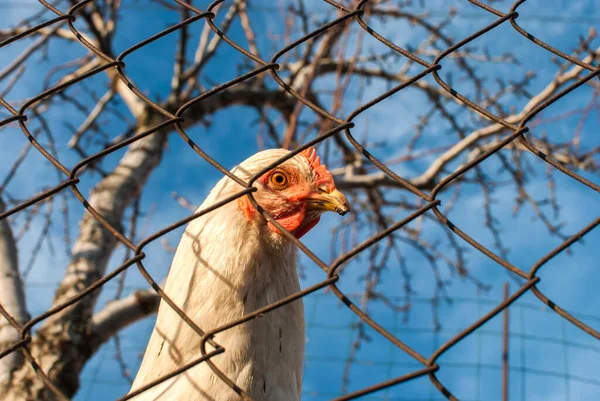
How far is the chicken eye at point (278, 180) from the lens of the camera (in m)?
2.48

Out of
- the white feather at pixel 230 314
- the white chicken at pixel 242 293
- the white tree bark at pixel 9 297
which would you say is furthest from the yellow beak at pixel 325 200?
the white tree bark at pixel 9 297

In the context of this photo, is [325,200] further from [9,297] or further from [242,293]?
[9,297]

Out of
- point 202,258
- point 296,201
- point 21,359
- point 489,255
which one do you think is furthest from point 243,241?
point 21,359

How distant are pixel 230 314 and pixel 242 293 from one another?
84 millimetres

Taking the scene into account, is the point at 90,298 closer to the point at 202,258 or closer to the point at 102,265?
the point at 102,265

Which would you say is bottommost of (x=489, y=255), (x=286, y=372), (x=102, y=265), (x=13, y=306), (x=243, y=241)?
(x=489, y=255)

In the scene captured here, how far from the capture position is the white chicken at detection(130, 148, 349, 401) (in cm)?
200

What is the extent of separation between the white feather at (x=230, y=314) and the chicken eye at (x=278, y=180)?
0.07 m

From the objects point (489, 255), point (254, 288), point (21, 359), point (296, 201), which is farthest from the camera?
point (21, 359)

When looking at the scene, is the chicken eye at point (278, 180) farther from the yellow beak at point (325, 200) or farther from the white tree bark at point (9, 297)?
the white tree bark at point (9, 297)

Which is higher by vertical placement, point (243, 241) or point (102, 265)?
point (102, 265)

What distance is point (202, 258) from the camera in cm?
225

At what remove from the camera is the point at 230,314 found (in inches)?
83.5

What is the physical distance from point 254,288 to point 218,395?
403 millimetres
